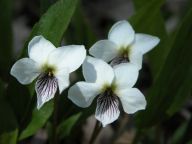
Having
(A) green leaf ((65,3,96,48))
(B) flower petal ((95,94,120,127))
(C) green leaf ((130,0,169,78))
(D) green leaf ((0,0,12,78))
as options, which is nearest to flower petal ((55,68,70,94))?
(B) flower petal ((95,94,120,127))

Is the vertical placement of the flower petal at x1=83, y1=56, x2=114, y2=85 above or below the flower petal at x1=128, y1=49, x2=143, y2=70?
above

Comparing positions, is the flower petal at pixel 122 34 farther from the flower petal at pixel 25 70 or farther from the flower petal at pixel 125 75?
the flower petal at pixel 25 70

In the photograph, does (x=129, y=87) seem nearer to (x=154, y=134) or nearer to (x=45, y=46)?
(x=45, y=46)

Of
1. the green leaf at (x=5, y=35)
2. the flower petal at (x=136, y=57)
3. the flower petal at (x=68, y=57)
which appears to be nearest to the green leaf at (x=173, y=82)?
the flower petal at (x=136, y=57)

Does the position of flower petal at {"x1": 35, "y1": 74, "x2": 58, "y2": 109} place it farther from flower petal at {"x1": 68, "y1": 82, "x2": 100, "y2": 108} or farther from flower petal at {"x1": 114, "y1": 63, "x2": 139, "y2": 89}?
flower petal at {"x1": 114, "y1": 63, "x2": 139, "y2": 89}

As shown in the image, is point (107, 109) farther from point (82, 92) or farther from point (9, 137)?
point (9, 137)

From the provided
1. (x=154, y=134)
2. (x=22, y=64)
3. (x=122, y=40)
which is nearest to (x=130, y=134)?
(x=154, y=134)

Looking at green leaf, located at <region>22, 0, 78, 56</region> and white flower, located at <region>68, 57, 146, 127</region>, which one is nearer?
white flower, located at <region>68, 57, 146, 127</region>
